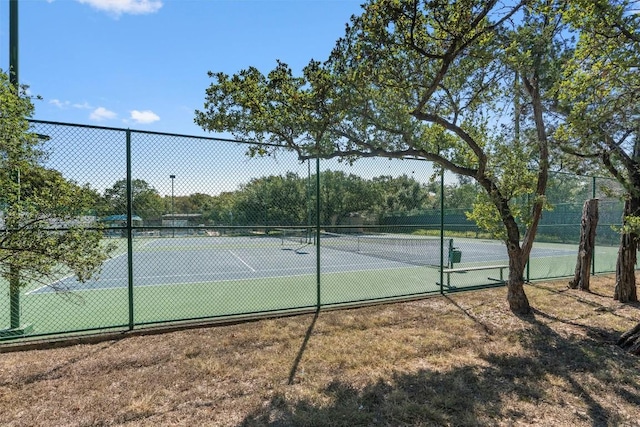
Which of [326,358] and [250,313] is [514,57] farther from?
[250,313]

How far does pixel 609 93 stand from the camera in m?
4.84

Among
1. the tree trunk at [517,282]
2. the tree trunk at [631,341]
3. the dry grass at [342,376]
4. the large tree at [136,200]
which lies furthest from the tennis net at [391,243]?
the tree trunk at [631,341]

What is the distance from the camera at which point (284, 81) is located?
4191mm

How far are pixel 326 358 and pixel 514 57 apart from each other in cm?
421

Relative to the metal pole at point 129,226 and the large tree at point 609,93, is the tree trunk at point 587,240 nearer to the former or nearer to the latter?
the large tree at point 609,93

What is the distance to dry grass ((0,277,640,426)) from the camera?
287 cm

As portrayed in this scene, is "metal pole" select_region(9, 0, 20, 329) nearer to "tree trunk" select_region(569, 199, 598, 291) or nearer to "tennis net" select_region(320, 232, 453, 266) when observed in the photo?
"tennis net" select_region(320, 232, 453, 266)

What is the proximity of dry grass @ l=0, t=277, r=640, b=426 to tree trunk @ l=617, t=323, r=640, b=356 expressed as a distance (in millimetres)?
130

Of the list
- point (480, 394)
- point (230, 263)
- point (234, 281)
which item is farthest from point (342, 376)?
point (230, 263)

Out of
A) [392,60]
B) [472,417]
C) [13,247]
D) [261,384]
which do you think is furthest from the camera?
[392,60]

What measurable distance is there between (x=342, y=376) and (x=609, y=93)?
16.5 feet

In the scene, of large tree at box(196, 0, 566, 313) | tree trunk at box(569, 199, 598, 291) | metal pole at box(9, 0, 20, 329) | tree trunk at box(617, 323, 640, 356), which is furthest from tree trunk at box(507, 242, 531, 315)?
metal pole at box(9, 0, 20, 329)

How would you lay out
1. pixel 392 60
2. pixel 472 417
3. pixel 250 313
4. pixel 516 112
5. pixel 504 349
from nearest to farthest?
pixel 472 417
pixel 392 60
pixel 504 349
pixel 250 313
pixel 516 112

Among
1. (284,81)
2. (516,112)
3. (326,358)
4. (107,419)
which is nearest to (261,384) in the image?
(326,358)
